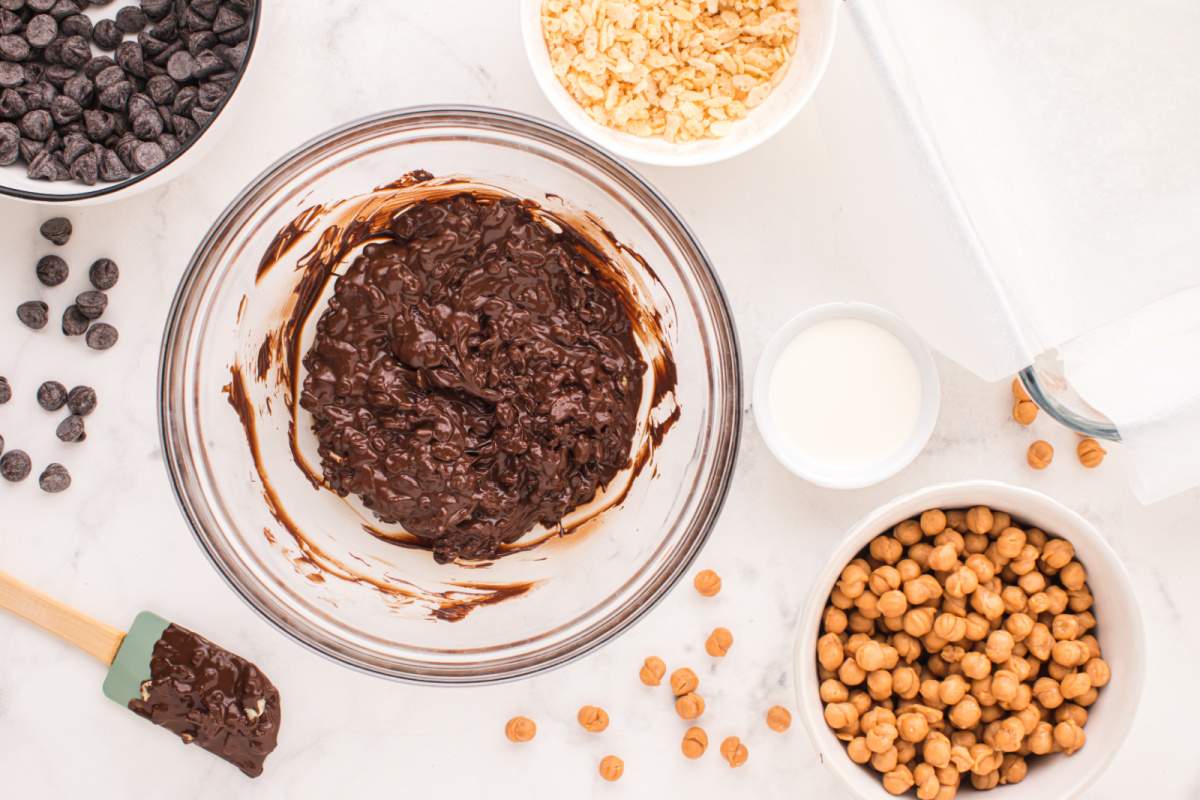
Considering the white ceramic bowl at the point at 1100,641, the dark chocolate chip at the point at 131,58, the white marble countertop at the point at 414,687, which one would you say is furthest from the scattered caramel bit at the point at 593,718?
the dark chocolate chip at the point at 131,58

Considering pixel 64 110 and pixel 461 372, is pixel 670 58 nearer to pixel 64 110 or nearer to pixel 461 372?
pixel 461 372

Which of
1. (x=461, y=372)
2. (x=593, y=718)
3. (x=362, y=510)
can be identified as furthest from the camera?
(x=593, y=718)

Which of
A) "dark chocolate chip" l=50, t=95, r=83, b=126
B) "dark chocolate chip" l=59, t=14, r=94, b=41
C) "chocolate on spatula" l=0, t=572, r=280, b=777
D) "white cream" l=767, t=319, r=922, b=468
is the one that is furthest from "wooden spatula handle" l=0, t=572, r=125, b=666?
"white cream" l=767, t=319, r=922, b=468

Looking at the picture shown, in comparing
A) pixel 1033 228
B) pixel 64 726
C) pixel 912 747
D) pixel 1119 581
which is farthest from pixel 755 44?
pixel 64 726

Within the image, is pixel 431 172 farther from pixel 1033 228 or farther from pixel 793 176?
pixel 1033 228

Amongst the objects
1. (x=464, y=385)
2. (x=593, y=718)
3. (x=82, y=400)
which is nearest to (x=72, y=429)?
(x=82, y=400)

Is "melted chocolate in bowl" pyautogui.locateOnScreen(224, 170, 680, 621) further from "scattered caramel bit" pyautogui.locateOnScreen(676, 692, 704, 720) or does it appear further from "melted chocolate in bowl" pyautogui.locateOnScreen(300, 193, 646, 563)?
"scattered caramel bit" pyautogui.locateOnScreen(676, 692, 704, 720)

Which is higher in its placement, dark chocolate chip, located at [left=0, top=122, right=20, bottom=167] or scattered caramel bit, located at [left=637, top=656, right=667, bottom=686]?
dark chocolate chip, located at [left=0, top=122, right=20, bottom=167]
